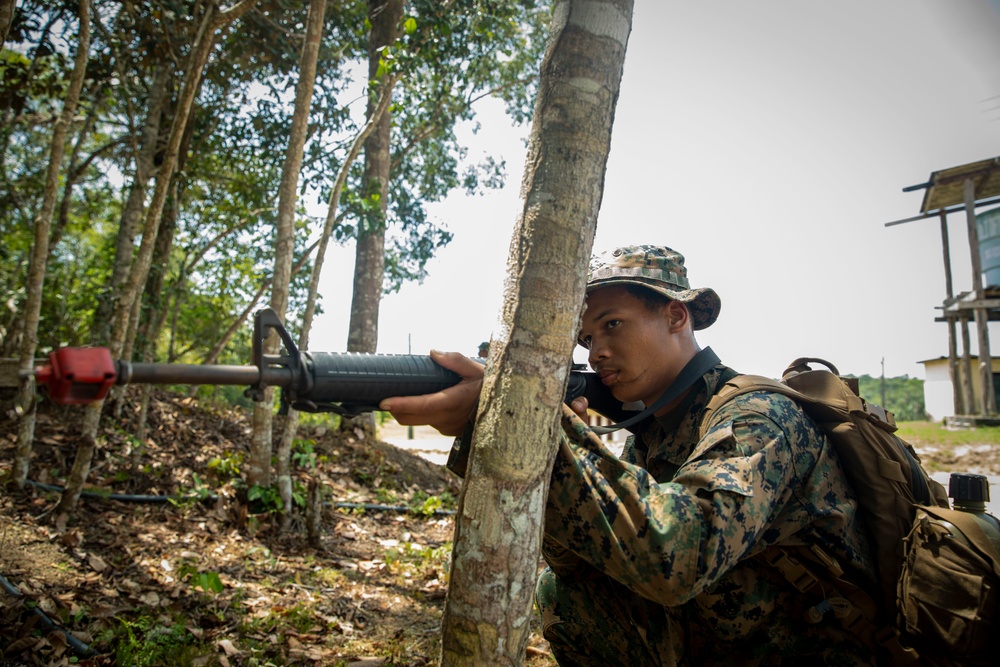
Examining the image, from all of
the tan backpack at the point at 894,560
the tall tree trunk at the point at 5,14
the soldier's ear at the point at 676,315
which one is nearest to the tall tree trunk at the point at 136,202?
the tall tree trunk at the point at 5,14

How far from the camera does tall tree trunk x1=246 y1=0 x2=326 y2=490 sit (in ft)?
18.1

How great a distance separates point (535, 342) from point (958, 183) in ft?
53.6

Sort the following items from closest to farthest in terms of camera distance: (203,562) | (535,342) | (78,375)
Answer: (78,375), (535,342), (203,562)

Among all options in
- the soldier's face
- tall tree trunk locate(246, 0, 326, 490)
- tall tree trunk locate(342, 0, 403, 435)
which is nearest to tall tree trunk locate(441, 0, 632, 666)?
the soldier's face

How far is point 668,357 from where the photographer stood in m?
2.54

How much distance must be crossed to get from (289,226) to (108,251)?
21.2 ft

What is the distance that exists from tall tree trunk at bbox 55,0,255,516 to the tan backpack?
4493 mm

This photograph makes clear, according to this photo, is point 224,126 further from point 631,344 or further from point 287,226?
point 631,344

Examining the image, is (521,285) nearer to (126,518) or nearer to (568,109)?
(568,109)

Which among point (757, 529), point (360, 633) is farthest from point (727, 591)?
point (360, 633)

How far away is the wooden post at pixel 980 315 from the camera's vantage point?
12688 mm

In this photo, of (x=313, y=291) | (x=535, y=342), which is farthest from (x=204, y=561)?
(x=535, y=342)

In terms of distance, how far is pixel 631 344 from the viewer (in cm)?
249

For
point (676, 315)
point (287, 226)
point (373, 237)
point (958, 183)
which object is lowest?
point (676, 315)
